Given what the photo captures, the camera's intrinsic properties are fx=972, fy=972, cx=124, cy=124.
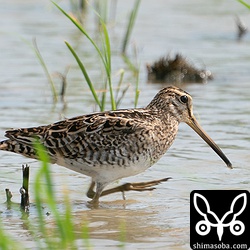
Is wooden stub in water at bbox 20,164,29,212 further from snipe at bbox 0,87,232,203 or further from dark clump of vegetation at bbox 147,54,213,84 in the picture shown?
dark clump of vegetation at bbox 147,54,213,84

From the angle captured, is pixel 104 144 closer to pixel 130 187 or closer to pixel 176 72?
pixel 130 187

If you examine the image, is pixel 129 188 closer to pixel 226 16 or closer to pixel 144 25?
pixel 144 25

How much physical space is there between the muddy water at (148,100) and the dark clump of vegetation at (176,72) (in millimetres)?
206

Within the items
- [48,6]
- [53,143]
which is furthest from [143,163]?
[48,6]

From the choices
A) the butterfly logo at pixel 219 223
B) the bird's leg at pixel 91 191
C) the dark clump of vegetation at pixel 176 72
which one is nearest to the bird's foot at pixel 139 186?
the bird's leg at pixel 91 191

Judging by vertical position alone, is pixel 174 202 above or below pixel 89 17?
below

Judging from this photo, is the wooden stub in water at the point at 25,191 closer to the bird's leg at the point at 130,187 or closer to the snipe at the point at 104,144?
the snipe at the point at 104,144

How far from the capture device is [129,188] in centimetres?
867

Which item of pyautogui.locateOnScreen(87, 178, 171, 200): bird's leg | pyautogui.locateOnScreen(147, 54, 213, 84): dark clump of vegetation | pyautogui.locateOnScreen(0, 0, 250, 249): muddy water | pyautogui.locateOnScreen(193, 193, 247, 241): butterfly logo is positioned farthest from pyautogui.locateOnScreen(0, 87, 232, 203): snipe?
pyautogui.locateOnScreen(147, 54, 213, 84): dark clump of vegetation

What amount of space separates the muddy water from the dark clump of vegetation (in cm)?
21

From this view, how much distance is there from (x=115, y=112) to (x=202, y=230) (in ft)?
6.10

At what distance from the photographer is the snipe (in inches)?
329

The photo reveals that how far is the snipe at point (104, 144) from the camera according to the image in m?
8.37

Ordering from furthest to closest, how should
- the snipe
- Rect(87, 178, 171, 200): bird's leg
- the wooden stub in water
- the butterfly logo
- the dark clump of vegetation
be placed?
the dark clump of vegetation, Rect(87, 178, 171, 200): bird's leg, the snipe, the wooden stub in water, the butterfly logo
